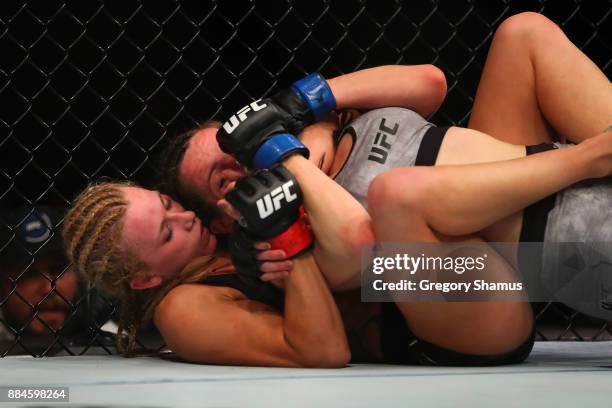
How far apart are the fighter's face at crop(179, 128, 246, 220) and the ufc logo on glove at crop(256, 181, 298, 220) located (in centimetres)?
27

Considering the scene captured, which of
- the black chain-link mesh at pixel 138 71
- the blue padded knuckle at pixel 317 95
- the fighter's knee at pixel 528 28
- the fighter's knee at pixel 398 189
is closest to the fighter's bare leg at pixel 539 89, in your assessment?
the fighter's knee at pixel 528 28

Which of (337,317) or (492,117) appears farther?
(492,117)

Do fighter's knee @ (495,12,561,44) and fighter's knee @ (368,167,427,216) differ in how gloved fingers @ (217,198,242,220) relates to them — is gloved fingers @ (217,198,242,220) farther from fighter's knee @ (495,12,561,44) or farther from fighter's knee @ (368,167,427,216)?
fighter's knee @ (495,12,561,44)

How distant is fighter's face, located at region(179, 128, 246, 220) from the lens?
1.57 m

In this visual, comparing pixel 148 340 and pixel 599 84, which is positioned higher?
pixel 599 84

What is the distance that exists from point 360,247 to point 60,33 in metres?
1.28

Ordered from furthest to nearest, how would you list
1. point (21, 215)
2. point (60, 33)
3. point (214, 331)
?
point (60, 33), point (21, 215), point (214, 331)

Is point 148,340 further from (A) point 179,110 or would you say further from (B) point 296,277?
(B) point 296,277

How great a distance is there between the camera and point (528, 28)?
152cm

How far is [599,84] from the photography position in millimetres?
1479

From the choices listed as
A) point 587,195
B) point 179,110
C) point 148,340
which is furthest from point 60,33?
point 587,195

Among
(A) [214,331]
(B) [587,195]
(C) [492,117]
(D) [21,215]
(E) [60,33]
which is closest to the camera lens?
(B) [587,195]

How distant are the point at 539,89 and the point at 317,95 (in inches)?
15.8

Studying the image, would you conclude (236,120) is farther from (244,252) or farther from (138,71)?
(138,71)
